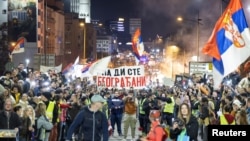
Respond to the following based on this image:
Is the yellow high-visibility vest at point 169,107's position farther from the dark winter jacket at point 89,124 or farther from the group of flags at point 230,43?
the dark winter jacket at point 89,124

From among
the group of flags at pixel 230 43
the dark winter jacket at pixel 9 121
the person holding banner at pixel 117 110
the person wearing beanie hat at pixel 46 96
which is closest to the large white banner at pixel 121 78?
the person holding banner at pixel 117 110

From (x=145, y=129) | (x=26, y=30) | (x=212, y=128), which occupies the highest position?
(x=26, y=30)

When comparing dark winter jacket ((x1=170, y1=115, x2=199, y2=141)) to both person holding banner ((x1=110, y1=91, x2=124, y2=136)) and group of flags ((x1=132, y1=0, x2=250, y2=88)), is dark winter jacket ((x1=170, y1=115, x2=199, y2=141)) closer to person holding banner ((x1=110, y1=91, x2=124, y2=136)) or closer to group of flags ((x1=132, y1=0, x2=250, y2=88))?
group of flags ((x1=132, y1=0, x2=250, y2=88))

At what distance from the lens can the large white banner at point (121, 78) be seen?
19203 mm

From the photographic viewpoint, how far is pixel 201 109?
16547 mm

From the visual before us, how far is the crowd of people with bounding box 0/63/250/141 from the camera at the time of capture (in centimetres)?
945

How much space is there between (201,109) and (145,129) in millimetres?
4504

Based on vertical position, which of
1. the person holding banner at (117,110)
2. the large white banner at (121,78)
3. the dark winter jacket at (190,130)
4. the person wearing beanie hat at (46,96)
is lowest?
the person holding banner at (117,110)

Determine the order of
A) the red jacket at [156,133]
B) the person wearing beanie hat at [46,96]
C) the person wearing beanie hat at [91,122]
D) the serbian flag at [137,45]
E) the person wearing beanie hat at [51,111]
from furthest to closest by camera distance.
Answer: the serbian flag at [137,45] < the person wearing beanie hat at [46,96] < the person wearing beanie hat at [51,111] < the red jacket at [156,133] < the person wearing beanie hat at [91,122]

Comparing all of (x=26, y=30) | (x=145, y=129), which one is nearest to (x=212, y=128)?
(x=145, y=129)

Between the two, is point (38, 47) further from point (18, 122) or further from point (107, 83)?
point (18, 122)

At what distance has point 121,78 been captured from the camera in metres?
19.2

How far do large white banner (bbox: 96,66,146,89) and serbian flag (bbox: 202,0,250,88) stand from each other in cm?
590

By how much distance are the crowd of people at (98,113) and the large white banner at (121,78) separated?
2.78 ft
